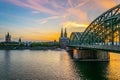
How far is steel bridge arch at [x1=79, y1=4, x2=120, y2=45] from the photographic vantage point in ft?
149

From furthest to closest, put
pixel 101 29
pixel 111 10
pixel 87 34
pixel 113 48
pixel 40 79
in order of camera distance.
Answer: pixel 87 34 → pixel 101 29 → pixel 111 10 → pixel 40 79 → pixel 113 48

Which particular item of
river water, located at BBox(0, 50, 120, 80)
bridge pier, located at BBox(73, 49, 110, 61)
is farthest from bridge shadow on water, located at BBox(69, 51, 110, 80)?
bridge pier, located at BBox(73, 49, 110, 61)

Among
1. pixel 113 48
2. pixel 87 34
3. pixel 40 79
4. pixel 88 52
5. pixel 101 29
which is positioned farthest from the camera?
pixel 88 52

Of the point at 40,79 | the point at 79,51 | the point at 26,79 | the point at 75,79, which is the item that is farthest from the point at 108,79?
the point at 79,51

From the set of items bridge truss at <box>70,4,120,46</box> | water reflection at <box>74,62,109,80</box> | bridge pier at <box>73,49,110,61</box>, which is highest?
bridge truss at <box>70,4,120,46</box>

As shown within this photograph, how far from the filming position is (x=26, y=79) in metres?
41.2

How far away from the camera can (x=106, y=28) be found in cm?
5584

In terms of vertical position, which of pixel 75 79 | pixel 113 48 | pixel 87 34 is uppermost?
pixel 87 34

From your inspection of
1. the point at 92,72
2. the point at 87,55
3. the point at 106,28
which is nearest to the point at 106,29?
the point at 106,28

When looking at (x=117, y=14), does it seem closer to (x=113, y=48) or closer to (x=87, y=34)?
(x=113, y=48)

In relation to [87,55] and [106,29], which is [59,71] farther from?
[87,55]

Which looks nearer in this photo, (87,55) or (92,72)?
(92,72)

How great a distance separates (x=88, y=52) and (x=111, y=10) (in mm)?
39509

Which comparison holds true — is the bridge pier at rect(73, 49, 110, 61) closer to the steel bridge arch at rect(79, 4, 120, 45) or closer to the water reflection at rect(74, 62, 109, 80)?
the steel bridge arch at rect(79, 4, 120, 45)
